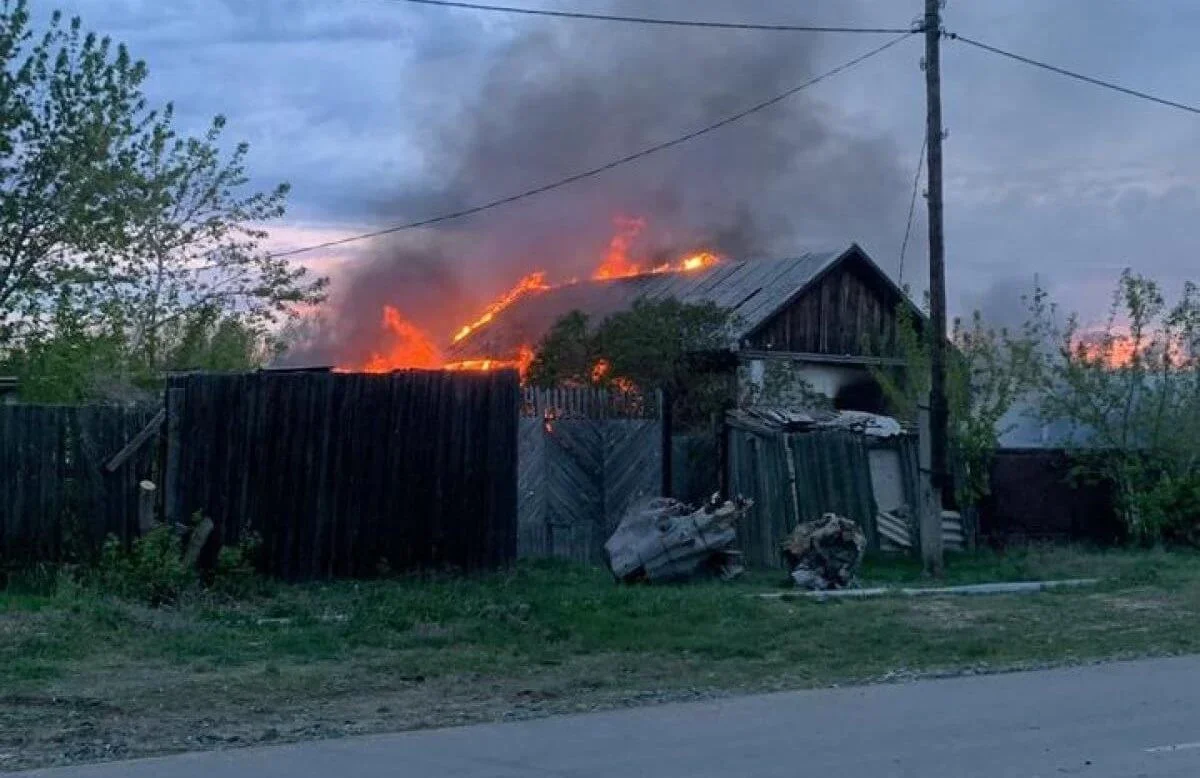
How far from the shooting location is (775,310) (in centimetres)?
2767

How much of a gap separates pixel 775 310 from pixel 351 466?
44.1ft

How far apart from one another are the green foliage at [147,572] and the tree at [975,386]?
11.0 meters

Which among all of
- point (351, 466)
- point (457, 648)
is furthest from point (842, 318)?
point (457, 648)

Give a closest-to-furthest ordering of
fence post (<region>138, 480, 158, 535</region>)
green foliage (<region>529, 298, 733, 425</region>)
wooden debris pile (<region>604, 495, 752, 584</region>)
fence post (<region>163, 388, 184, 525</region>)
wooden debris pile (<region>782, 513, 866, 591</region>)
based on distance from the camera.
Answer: fence post (<region>138, 480, 158, 535</region>) < fence post (<region>163, 388, 184, 525</region>) < wooden debris pile (<region>604, 495, 752, 584</region>) < wooden debris pile (<region>782, 513, 866, 591</region>) < green foliage (<region>529, 298, 733, 425</region>)

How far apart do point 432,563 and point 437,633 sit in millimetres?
3351

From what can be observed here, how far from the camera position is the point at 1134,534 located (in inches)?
871

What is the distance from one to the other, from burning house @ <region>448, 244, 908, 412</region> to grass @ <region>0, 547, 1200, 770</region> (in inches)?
440

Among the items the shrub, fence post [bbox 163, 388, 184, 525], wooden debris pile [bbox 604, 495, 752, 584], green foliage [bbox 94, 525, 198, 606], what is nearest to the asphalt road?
green foliage [bbox 94, 525, 198, 606]

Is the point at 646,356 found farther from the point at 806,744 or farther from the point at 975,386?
the point at 806,744

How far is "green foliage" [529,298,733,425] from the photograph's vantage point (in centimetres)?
2167

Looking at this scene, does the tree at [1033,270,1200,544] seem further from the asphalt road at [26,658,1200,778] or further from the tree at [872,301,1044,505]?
the asphalt road at [26,658,1200,778]

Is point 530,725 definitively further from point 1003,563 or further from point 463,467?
point 1003,563

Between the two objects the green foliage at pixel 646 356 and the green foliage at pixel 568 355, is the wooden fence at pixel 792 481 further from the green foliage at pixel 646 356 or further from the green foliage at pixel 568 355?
the green foliage at pixel 568 355

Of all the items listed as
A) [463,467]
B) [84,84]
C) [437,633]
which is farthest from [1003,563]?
[84,84]
